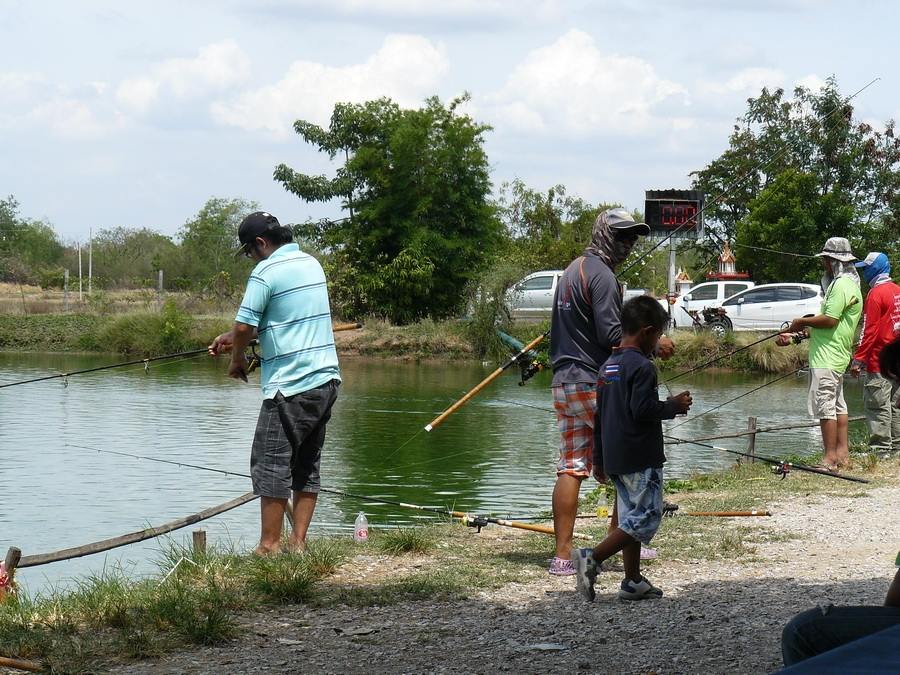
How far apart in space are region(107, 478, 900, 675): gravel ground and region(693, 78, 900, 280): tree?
33.7 metres

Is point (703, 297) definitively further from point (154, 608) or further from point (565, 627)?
point (154, 608)

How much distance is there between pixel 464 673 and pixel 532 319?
94.9ft

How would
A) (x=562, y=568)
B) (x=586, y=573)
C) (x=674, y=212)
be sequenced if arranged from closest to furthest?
(x=586, y=573) < (x=562, y=568) < (x=674, y=212)

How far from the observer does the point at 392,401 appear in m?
22.3

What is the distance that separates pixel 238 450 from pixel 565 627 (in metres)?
10.8

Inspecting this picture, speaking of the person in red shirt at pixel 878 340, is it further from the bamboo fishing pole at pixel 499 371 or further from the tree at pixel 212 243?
the tree at pixel 212 243

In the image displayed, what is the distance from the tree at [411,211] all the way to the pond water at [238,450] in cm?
1224

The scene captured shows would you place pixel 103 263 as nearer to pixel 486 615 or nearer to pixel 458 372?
pixel 458 372

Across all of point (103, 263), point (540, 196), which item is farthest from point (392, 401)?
point (103, 263)

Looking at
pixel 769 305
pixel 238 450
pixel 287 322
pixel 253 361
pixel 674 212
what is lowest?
pixel 238 450

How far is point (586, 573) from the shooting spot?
5.38 m

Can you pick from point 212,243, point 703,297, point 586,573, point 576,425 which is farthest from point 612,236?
point 212,243

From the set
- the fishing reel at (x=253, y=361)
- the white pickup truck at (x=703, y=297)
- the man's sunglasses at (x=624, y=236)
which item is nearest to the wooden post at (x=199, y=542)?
the fishing reel at (x=253, y=361)

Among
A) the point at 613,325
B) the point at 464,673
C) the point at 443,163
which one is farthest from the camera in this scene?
the point at 443,163
